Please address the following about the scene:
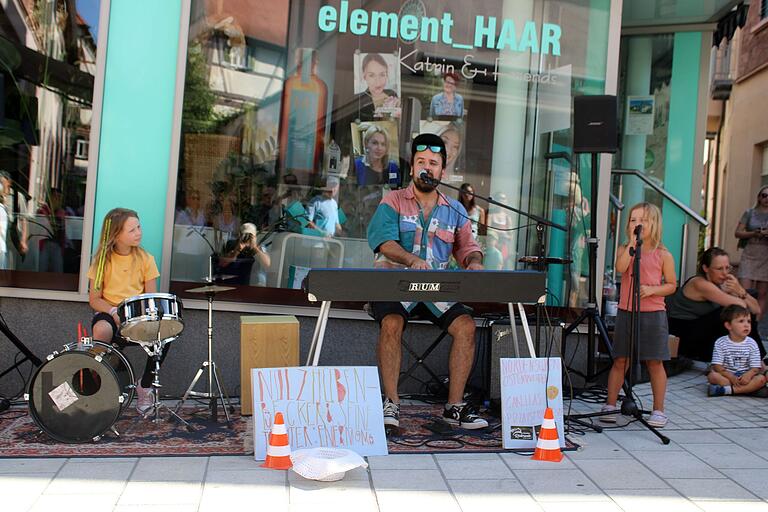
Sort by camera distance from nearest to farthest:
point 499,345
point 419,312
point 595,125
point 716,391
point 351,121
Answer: point 419,312
point 499,345
point 595,125
point 716,391
point 351,121

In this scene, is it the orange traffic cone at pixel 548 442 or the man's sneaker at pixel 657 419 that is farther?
the man's sneaker at pixel 657 419

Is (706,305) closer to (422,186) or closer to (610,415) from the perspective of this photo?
(610,415)

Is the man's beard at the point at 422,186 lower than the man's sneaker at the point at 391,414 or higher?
higher

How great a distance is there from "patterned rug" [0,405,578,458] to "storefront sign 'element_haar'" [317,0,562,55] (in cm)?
289

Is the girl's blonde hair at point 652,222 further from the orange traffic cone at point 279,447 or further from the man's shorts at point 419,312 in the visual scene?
the orange traffic cone at point 279,447

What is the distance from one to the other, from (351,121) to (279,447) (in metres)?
3.06

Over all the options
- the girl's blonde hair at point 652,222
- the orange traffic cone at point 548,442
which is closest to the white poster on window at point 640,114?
the girl's blonde hair at point 652,222

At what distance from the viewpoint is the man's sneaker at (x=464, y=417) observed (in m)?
5.17

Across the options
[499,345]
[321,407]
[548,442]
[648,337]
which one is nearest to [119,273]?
[321,407]

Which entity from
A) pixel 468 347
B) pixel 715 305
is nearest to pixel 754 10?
pixel 715 305

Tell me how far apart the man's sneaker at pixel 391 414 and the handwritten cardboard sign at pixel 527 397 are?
62 cm

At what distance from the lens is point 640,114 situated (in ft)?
31.2

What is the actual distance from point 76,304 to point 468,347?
2.62 meters

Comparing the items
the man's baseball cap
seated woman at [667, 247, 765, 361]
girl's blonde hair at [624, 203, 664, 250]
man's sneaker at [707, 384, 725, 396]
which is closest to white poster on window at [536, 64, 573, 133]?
girl's blonde hair at [624, 203, 664, 250]
